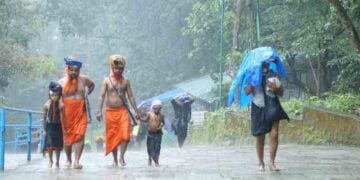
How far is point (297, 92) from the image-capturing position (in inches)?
1016

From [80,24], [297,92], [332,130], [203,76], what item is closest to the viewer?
[332,130]

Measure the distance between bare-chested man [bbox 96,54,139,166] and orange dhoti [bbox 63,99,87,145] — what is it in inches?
10.3

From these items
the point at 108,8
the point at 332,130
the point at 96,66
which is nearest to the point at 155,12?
the point at 108,8

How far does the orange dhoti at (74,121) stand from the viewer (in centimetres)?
941

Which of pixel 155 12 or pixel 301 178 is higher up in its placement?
pixel 155 12

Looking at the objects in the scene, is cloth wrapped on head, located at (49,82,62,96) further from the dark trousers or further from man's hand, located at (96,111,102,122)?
the dark trousers

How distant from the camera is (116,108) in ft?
31.9

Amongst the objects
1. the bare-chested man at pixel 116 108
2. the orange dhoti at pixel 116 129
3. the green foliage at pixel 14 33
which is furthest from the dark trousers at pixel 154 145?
the green foliage at pixel 14 33

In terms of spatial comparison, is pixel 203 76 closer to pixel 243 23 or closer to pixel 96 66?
pixel 243 23

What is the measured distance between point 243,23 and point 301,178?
662 inches

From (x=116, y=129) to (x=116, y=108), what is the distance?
1.11ft

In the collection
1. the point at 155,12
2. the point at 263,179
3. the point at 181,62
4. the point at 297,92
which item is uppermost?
the point at 155,12

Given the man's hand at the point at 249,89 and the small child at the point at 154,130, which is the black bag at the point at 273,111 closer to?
the man's hand at the point at 249,89

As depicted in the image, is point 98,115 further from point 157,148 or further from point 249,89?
point 249,89
